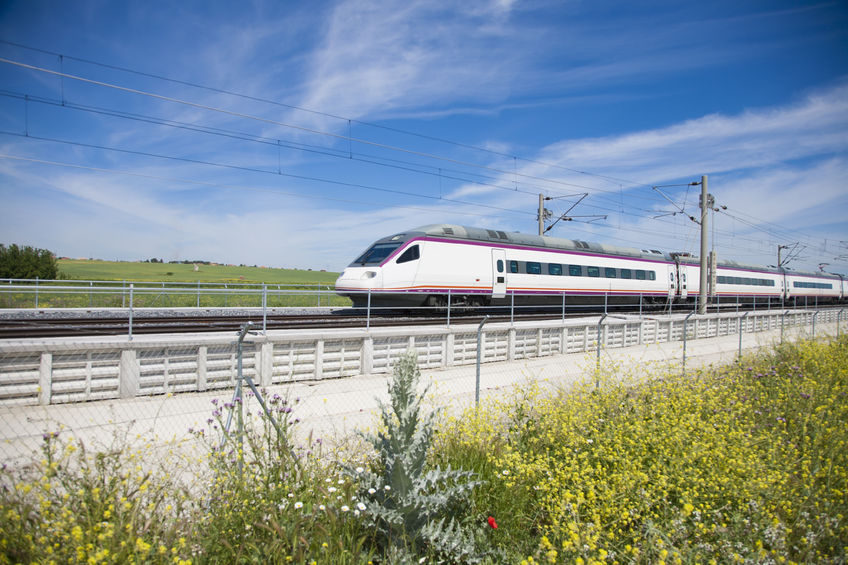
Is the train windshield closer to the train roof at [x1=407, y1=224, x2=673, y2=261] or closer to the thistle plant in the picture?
the train roof at [x1=407, y1=224, x2=673, y2=261]

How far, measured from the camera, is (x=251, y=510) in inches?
132

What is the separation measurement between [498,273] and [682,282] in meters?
17.7

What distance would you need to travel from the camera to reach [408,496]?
3.34m

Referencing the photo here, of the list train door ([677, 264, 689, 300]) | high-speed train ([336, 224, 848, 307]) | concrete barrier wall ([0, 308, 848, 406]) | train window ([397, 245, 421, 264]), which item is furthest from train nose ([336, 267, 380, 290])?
train door ([677, 264, 689, 300])

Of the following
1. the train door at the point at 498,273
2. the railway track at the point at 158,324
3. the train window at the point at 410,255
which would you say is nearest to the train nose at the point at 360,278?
the train window at the point at 410,255

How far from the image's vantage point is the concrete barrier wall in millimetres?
6875

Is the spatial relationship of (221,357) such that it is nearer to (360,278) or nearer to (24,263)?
(360,278)

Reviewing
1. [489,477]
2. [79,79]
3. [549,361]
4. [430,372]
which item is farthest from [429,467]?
[79,79]

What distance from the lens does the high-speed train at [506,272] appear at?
16.6 meters

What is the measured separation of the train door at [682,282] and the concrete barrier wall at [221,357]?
65.5ft

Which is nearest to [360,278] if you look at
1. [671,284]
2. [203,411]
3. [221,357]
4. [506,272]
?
[506,272]

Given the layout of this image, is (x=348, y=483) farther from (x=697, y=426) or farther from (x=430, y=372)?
(x=430, y=372)

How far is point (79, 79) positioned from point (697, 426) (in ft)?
48.3

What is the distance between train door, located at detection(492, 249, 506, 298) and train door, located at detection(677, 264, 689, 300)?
16.9m
